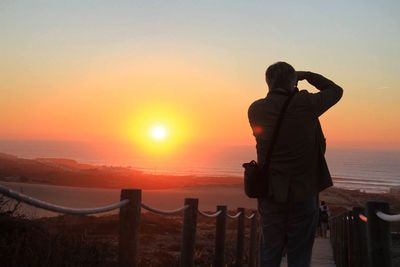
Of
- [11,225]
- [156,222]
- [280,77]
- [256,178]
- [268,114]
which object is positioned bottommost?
[156,222]

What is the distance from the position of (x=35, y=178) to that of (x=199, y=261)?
121 feet

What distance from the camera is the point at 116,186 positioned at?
5044 centimetres

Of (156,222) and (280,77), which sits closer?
(280,77)

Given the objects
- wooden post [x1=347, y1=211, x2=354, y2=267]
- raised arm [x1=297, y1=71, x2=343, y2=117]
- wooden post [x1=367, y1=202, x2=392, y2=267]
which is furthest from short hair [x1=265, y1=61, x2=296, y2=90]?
wooden post [x1=347, y1=211, x2=354, y2=267]

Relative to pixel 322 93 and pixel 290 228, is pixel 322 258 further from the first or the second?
pixel 322 93

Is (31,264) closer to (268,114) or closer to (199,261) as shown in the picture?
(268,114)

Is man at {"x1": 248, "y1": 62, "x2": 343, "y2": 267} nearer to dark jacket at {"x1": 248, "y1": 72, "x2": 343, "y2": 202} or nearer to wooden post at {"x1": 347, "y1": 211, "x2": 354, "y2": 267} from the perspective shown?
dark jacket at {"x1": 248, "y1": 72, "x2": 343, "y2": 202}

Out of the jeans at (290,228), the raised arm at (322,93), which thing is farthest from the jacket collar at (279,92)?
the jeans at (290,228)

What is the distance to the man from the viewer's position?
3908 millimetres

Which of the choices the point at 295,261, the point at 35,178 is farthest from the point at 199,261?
the point at 35,178

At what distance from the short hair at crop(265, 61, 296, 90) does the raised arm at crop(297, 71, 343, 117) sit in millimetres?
225

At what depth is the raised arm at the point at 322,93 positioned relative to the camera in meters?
3.97

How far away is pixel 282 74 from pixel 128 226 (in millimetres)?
1835

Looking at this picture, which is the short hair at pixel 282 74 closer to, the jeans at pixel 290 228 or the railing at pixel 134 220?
the jeans at pixel 290 228
